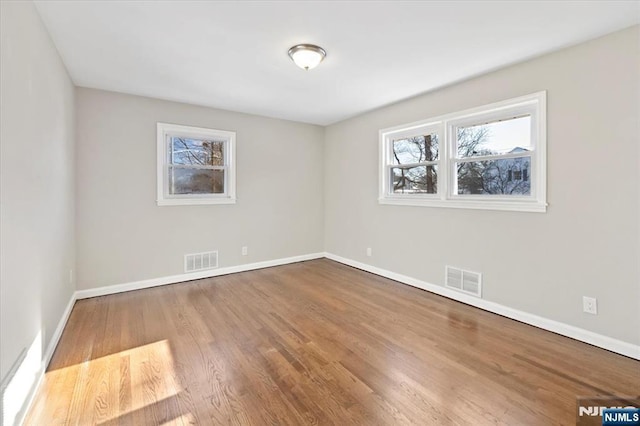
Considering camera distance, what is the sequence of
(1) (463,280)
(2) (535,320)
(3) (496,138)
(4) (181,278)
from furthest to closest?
(4) (181,278) < (1) (463,280) < (3) (496,138) < (2) (535,320)

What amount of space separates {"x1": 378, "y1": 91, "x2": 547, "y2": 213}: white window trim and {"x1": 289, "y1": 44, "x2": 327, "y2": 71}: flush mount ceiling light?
5.92 ft

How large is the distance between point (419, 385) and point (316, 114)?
4091 mm

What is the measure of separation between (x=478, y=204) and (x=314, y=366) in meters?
2.47

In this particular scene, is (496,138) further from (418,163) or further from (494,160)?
(418,163)

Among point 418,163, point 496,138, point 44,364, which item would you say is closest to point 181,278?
point 44,364

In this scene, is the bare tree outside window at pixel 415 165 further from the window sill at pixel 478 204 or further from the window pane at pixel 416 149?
the window sill at pixel 478 204

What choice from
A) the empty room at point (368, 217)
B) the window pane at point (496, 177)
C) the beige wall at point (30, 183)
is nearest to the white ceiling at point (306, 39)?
the empty room at point (368, 217)

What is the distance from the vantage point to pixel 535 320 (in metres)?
2.85

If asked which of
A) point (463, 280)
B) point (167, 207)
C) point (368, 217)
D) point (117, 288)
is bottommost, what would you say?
point (117, 288)

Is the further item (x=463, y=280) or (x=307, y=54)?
(x=463, y=280)

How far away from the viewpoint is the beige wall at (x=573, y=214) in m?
2.33

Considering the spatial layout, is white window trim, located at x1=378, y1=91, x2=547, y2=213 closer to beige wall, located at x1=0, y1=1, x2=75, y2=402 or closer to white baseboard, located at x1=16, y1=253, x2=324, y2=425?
white baseboard, located at x1=16, y1=253, x2=324, y2=425

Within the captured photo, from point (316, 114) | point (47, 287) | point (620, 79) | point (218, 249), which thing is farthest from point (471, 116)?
point (47, 287)

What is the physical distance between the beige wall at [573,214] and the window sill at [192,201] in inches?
121
